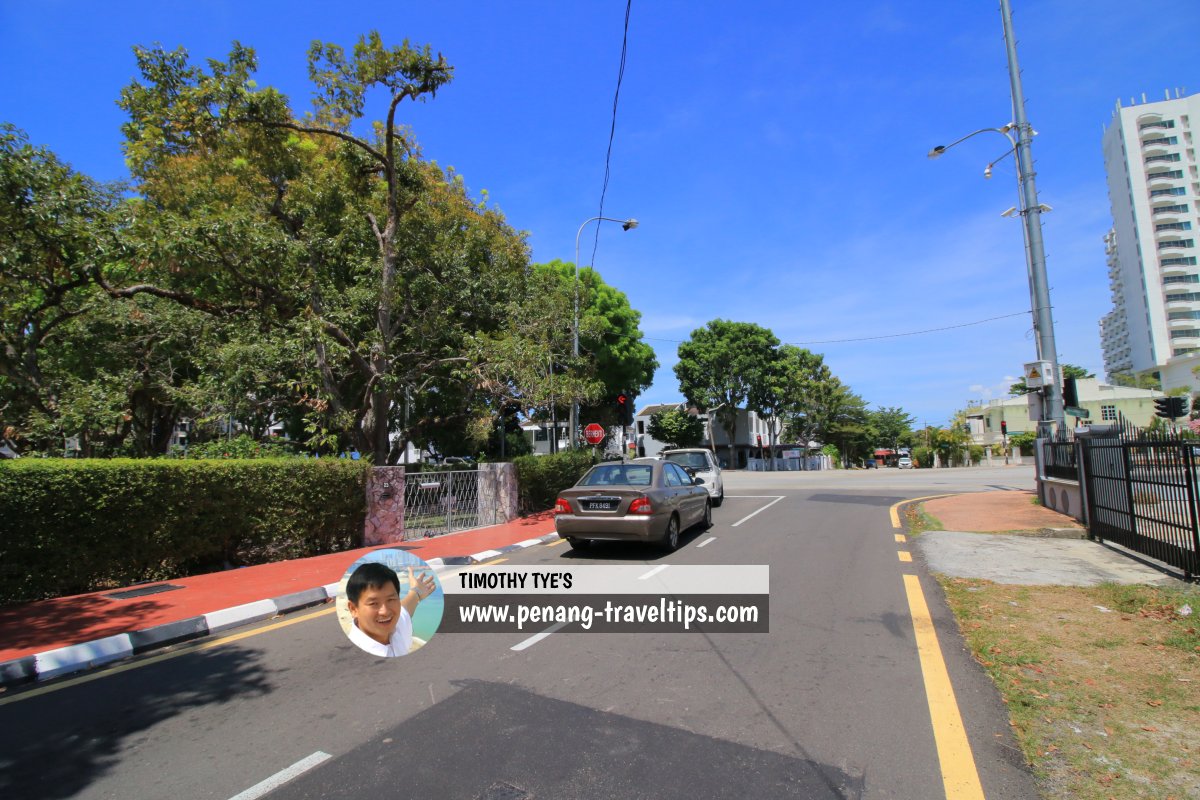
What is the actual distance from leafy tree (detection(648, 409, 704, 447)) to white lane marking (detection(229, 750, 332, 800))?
51851mm

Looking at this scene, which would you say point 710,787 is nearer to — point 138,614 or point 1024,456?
point 138,614

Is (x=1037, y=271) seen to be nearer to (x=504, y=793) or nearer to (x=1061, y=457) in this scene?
(x=1061, y=457)

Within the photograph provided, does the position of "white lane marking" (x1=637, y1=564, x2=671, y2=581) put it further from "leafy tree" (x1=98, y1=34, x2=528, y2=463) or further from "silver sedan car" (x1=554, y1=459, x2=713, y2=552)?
"leafy tree" (x1=98, y1=34, x2=528, y2=463)

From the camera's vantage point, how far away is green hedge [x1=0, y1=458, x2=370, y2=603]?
6.80 meters

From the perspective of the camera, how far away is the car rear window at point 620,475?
9.48 meters

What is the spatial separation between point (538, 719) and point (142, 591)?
21.1 ft

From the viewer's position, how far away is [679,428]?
54844mm

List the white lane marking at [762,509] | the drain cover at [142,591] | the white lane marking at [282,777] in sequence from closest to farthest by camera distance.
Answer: the white lane marking at [282,777], the drain cover at [142,591], the white lane marking at [762,509]

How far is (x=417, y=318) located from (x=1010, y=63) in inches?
638

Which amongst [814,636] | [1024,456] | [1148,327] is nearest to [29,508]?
[814,636]

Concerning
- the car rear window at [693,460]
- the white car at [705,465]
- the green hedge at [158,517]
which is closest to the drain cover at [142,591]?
the green hedge at [158,517]

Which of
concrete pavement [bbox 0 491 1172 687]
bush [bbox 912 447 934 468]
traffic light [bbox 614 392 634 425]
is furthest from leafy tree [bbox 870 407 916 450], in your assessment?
concrete pavement [bbox 0 491 1172 687]

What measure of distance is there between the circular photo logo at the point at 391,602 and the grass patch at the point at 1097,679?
3720mm

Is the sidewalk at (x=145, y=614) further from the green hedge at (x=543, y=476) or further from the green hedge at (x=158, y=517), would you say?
the green hedge at (x=543, y=476)
